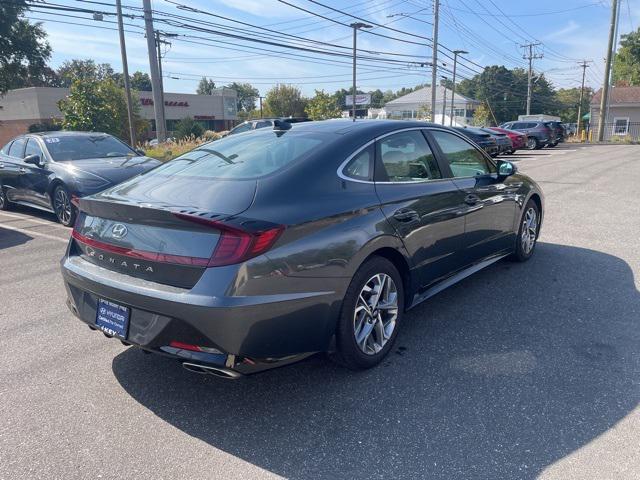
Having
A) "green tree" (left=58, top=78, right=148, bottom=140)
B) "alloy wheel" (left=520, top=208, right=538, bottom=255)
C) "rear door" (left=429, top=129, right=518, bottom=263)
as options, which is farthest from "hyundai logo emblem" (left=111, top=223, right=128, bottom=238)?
"green tree" (left=58, top=78, right=148, bottom=140)

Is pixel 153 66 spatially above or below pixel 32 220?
above

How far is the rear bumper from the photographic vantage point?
257 cm

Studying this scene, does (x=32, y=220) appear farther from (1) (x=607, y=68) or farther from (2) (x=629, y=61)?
(2) (x=629, y=61)

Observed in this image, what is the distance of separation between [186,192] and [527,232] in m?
4.07

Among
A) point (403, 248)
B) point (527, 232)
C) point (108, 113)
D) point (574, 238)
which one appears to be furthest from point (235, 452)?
point (108, 113)

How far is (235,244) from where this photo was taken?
8.57ft

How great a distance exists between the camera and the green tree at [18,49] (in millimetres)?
23047

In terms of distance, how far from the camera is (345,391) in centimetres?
314

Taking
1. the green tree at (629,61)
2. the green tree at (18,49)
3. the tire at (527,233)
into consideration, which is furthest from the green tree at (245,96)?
the tire at (527,233)

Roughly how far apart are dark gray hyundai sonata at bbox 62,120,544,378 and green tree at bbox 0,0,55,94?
24.7 metres

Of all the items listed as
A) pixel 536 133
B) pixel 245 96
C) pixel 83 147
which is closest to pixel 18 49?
pixel 83 147

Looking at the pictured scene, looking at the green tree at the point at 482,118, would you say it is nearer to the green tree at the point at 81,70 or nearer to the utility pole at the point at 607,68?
the utility pole at the point at 607,68

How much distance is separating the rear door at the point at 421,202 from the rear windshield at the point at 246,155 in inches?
21.9

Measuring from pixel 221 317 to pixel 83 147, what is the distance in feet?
24.6
